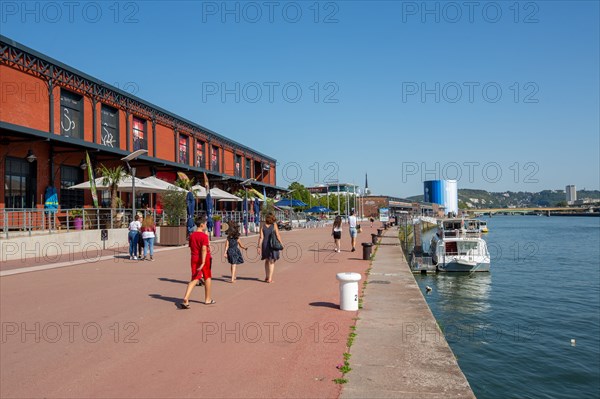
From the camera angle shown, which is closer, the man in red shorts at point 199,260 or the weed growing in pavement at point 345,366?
the weed growing in pavement at point 345,366

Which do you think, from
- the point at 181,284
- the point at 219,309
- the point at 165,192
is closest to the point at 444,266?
the point at 165,192

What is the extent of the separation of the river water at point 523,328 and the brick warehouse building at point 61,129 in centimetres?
1917

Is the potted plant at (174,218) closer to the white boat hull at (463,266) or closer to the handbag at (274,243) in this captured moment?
the handbag at (274,243)

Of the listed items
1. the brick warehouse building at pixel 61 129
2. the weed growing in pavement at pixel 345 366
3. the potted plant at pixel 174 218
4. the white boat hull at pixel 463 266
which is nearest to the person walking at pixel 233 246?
the weed growing in pavement at pixel 345 366

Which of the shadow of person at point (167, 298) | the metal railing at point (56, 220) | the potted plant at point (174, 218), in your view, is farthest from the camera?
the potted plant at point (174, 218)

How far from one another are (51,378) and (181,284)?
6709 millimetres

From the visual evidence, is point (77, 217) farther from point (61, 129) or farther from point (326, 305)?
point (326, 305)

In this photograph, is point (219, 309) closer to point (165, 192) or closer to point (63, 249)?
point (63, 249)

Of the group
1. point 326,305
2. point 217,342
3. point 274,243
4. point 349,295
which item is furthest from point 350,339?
point 274,243

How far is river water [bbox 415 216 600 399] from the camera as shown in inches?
404

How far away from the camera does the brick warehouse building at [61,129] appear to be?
21.6 m

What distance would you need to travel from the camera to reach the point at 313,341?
22.2 ft

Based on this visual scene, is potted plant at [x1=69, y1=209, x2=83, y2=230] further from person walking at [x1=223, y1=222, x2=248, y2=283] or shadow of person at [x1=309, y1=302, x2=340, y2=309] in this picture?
shadow of person at [x1=309, y1=302, x2=340, y2=309]

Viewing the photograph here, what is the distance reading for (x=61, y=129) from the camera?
25703 mm
